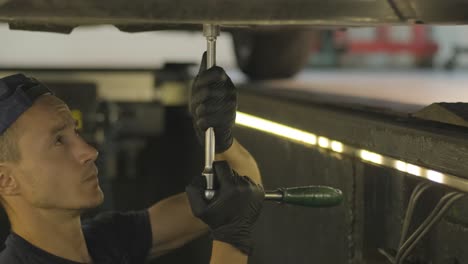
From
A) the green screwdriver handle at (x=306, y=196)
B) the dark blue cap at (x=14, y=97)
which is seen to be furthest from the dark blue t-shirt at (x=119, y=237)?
the green screwdriver handle at (x=306, y=196)

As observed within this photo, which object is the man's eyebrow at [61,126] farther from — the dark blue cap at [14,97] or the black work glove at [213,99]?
the black work glove at [213,99]

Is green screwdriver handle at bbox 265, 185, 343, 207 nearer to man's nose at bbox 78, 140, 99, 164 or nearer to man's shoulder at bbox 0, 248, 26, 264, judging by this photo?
man's nose at bbox 78, 140, 99, 164

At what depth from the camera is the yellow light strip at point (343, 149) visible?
120 cm

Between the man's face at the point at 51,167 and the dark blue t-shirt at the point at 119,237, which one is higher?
the man's face at the point at 51,167

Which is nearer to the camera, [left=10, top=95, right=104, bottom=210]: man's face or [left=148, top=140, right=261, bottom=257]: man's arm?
[left=10, top=95, right=104, bottom=210]: man's face

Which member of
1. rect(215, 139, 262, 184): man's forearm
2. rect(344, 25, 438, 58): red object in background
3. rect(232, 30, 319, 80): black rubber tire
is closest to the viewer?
rect(215, 139, 262, 184): man's forearm

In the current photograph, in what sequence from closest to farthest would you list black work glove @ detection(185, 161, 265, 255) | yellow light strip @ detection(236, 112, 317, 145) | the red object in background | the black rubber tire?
black work glove @ detection(185, 161, 265, 255) → yellow light strip @ detection(236, 112, 317, 145) → the black rubber tire → the red object in background

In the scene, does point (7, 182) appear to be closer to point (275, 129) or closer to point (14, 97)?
point (14, 97)

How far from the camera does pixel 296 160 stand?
1.87 metres

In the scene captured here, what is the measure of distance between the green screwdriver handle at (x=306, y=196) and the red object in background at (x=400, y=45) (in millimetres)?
3813

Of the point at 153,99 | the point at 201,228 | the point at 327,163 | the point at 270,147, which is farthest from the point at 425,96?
the point at 153,99

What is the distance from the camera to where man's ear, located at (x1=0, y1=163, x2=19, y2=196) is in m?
1.37

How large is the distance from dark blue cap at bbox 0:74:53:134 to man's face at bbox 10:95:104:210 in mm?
13

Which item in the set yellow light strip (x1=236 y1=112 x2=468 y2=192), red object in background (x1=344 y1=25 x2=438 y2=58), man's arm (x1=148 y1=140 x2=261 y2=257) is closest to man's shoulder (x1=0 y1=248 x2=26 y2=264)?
man's arm (x1=148 y1=140 x2=261 y2=257)
